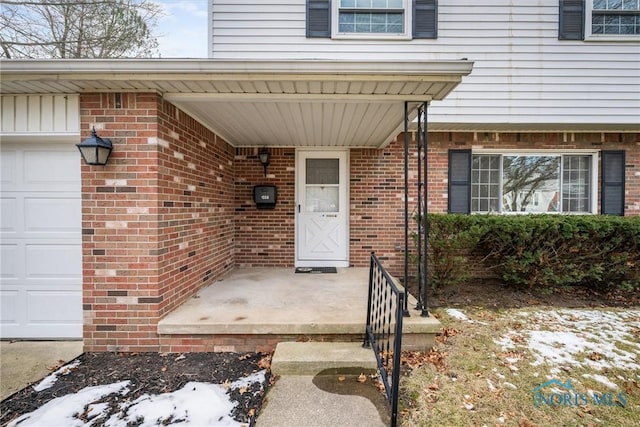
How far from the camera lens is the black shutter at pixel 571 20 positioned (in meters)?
4.71

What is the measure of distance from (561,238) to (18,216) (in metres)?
6.87

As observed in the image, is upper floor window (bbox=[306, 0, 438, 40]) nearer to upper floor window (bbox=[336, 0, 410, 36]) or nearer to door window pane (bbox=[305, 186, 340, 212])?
upper floor window (bbox=[336, 0, 410, 36])

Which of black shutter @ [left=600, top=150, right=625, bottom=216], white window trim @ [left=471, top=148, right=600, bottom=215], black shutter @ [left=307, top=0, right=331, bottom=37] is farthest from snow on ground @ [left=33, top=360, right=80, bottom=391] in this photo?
black shutter @ [left=600, top=150, right=625, bottom=216]

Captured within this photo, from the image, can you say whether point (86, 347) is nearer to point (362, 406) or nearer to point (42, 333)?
point (42, 333)

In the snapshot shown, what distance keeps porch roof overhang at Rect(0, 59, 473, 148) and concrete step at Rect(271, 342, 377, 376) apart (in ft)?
8.07

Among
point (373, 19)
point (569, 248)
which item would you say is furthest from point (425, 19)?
point (569, 248)

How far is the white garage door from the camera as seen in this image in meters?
2.95

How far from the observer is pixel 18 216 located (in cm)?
296

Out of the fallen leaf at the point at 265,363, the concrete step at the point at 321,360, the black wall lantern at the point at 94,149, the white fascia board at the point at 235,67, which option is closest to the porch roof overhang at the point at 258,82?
the white fascia board at the point at 235,67

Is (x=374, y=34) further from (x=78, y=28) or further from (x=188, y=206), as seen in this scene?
(x=78, y=28)

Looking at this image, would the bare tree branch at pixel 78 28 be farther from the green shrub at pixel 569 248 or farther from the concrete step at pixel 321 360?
the green shrub at pixel 569 248

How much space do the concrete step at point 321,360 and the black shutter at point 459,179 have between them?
140 inches

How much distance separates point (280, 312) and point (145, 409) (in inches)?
52.9

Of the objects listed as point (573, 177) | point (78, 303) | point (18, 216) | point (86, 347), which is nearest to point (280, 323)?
point (86, 347)
